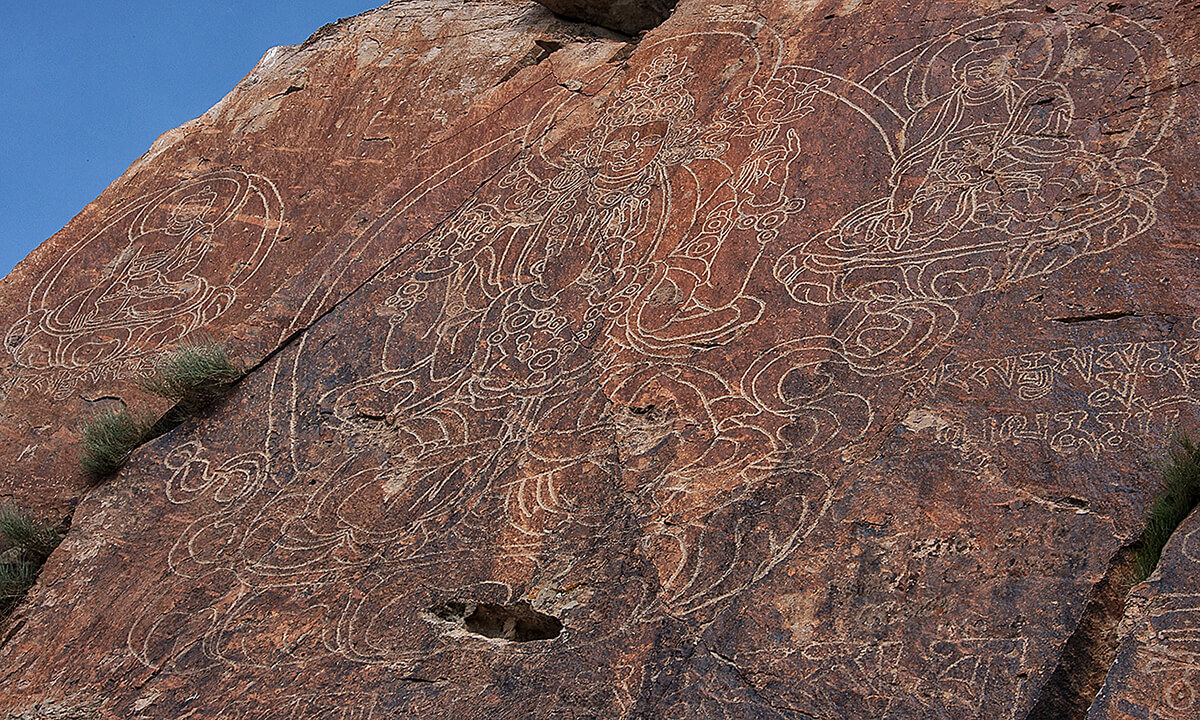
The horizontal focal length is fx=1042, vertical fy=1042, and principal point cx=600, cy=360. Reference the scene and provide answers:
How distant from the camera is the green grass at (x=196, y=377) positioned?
5.28m

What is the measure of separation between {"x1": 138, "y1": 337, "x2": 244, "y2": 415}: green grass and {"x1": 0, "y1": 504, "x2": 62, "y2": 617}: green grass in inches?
33.2

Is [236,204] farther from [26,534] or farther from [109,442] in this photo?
[26,534]

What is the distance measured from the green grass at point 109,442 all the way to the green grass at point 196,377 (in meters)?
0.21

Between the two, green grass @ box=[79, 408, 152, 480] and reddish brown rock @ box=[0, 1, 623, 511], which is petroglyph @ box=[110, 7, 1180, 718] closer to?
green grass @ box=[79, 408, 152, 480]

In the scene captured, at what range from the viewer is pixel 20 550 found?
491 centimetres

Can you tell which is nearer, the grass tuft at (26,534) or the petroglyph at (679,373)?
the petroglyph at (679,373)

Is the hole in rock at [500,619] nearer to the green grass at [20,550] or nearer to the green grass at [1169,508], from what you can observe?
the green grass at [1169,508]

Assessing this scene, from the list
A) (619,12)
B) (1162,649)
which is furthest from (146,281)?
(1162,649)

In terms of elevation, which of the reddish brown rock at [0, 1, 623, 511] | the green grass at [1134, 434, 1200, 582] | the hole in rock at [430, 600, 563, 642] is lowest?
the green grass at [1134, 434, 1200, 582]

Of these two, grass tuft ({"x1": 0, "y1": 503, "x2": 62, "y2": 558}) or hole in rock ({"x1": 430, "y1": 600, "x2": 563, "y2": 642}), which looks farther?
grass tuft ({"x1": 0, "y1": 503, "x2": 62, "y2": 558})

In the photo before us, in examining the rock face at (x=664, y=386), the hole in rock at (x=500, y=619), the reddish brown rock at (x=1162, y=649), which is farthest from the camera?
the hole in rock at (x=500, y=619)

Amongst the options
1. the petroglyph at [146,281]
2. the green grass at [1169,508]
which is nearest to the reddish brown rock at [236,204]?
the petroglyph at [146,281]

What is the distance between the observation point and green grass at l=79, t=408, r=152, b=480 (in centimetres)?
518

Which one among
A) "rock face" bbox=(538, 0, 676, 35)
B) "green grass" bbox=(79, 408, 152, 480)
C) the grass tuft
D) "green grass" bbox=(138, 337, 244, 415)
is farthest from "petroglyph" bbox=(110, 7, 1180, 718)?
"rock face" bbox=(538, 0, 676, 35)
